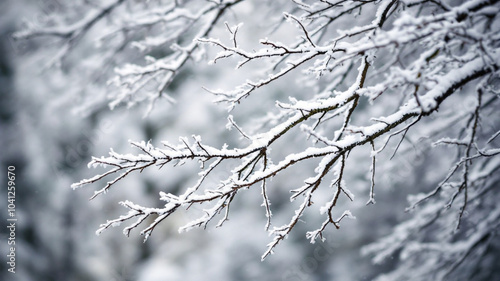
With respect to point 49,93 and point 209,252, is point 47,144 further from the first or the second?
point 209,252

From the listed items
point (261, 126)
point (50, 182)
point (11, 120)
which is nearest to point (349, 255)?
point (261, 126)

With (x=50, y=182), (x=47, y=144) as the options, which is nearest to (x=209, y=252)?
(x=50, y=182)

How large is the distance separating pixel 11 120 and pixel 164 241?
5.18m

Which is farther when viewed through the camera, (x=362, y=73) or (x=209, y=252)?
(x=209, y=252)

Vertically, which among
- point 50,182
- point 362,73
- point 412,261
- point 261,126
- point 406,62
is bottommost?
point 412,261

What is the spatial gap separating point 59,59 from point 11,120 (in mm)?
6613

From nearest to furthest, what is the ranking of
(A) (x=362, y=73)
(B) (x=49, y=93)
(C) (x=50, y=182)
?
(A) (x=362, y=73), (B) (x=49, y=93), (C) (x=50, y=182)

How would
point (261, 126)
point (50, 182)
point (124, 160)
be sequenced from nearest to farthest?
1. point (124, 160)
2. point (261, 126)
3. point (50, 182)

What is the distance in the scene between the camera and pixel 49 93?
716 centimetres

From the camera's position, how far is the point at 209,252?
25.9 ft

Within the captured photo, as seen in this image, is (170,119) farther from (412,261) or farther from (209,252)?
(412,261)

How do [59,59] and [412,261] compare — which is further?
[412,261]

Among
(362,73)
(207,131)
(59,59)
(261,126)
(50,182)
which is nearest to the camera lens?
(362,73)

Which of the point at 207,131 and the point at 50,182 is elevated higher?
the point at 207,131
